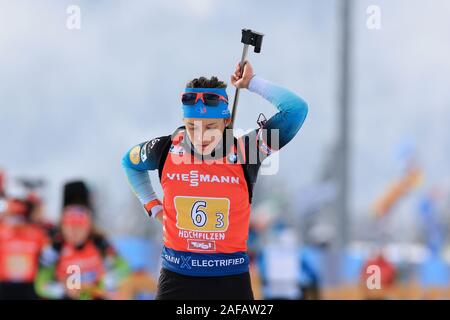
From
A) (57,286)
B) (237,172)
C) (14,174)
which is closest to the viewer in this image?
(237,172)

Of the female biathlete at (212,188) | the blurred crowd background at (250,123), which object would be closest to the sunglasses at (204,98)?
the female biathlete at (212,188)

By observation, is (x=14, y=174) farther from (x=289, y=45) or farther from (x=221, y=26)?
(x=289, y=45)

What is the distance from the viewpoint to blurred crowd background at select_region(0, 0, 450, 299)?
12.7 meters

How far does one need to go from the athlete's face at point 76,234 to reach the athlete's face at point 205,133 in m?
6.48

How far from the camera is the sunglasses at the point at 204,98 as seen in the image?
585 centimetres

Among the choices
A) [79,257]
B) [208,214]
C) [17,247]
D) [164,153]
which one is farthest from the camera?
[17,247]

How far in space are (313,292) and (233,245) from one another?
8561mm

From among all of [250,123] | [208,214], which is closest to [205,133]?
[208,214]

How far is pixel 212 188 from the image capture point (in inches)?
228

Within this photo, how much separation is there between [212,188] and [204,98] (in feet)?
1.67

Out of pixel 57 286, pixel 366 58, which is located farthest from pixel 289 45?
pixel 57 286

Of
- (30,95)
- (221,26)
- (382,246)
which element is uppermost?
(221,26)

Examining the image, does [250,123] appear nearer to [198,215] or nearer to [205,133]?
[205,133]

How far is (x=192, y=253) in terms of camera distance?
230 inches
